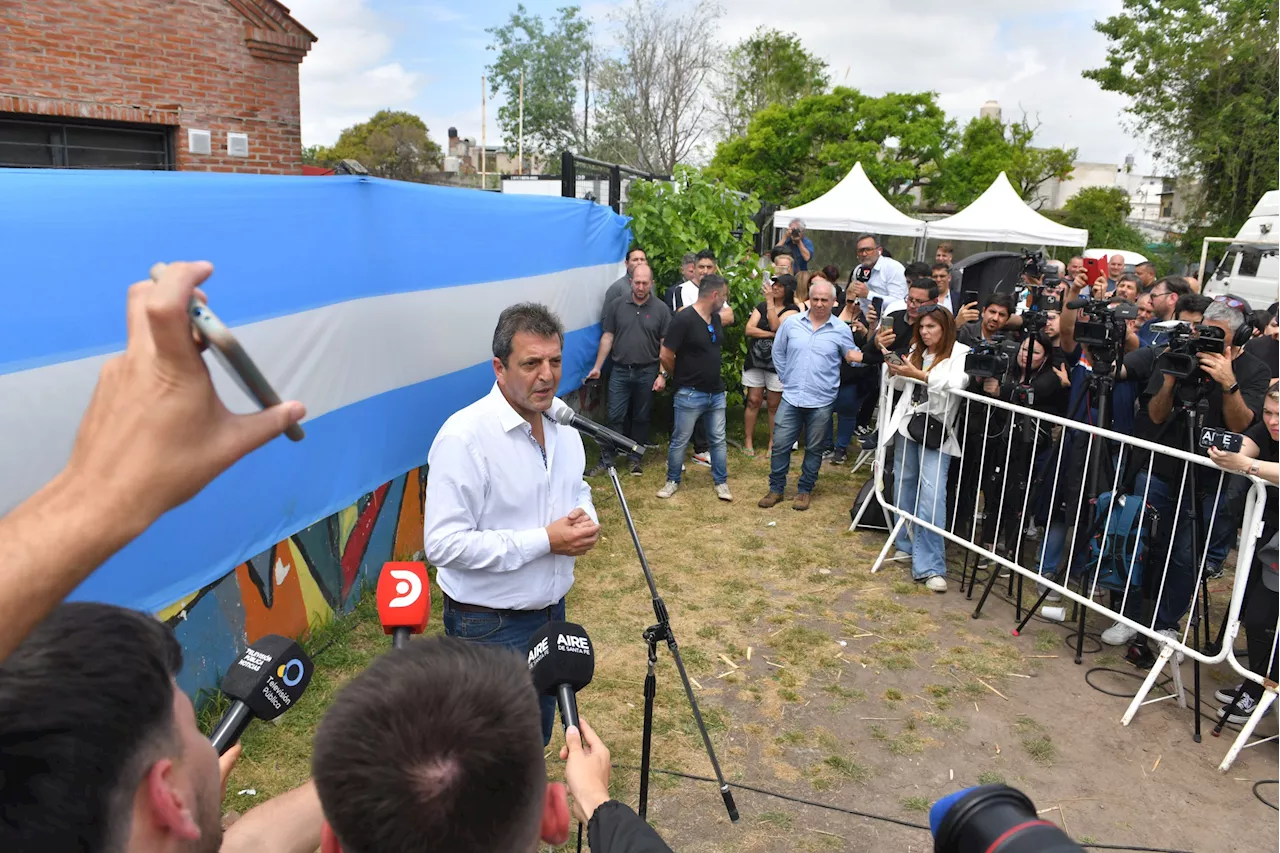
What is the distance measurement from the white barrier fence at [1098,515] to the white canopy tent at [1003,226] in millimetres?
10805

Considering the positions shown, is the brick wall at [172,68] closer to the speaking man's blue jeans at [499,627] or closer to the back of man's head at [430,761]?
the speaking man's blue jeans at [499,627]

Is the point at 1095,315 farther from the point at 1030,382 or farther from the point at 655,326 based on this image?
the point at 655,326

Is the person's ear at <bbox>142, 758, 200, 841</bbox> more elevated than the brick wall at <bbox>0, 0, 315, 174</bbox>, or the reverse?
the brick wall at <bbox>0, 0, 315, 174</bbox>

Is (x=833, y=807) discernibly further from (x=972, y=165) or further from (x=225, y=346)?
(x=972, y=165)

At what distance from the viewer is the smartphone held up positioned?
0.68m

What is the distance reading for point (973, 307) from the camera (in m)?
7.30

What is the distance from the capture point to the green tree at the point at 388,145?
41.0m

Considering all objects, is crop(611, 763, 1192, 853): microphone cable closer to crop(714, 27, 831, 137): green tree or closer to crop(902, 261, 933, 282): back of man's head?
crop(902, 261, 933, 282): back of man's head

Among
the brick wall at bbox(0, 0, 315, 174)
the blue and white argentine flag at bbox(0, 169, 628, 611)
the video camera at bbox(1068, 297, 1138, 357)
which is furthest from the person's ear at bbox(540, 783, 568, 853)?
the brick wall at bbox(0, 0, 315, 174)

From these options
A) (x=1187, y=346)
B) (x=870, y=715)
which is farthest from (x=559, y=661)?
(x=1187, y=346)

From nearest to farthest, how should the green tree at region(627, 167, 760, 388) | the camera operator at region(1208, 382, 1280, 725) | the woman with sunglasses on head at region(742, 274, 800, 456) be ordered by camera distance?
the camera operator at region(1208, 382, 1280, 725), the woman with sunglasses on head at region(742, 274, 800, 456), the green tree at region(627, 167, 760, 388)

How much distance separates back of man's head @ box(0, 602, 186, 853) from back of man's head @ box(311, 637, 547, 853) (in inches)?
8.2

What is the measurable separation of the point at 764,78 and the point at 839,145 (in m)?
10.6

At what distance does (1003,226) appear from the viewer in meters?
16.0
